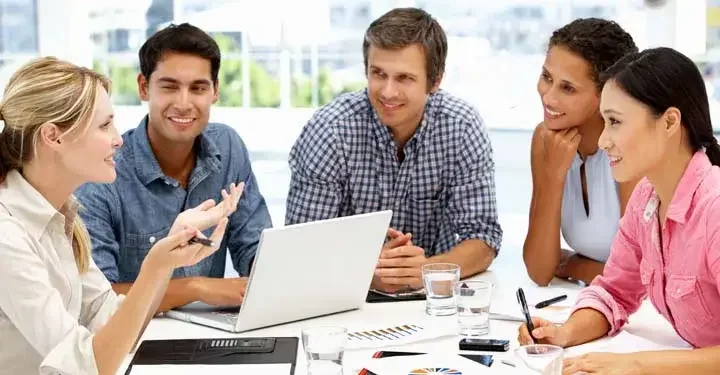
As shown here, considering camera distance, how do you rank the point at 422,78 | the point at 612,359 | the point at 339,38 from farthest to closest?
1. the point at 339,38
2. the point at 422,78
3. the point at 612,359

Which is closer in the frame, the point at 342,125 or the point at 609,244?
the point at 609,244

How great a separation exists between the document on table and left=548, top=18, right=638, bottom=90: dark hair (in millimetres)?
601

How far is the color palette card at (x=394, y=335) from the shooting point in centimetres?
206

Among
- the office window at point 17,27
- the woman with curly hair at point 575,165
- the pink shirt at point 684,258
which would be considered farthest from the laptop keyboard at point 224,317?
the office window at point 17,27

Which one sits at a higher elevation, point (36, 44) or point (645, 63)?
point (645, 63)

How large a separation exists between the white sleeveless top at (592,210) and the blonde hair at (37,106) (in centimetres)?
140

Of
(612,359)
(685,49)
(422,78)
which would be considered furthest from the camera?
(685,49)

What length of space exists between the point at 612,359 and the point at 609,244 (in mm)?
969

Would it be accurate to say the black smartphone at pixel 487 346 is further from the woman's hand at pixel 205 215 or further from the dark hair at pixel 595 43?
the dark hair at pixel 595 43

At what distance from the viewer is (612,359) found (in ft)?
5.99

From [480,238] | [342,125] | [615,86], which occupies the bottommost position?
[480,238]

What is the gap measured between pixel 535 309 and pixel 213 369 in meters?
0.80

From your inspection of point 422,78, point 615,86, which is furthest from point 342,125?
point 615,86

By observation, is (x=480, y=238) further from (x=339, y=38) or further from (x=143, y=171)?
(x=339, y=38)
